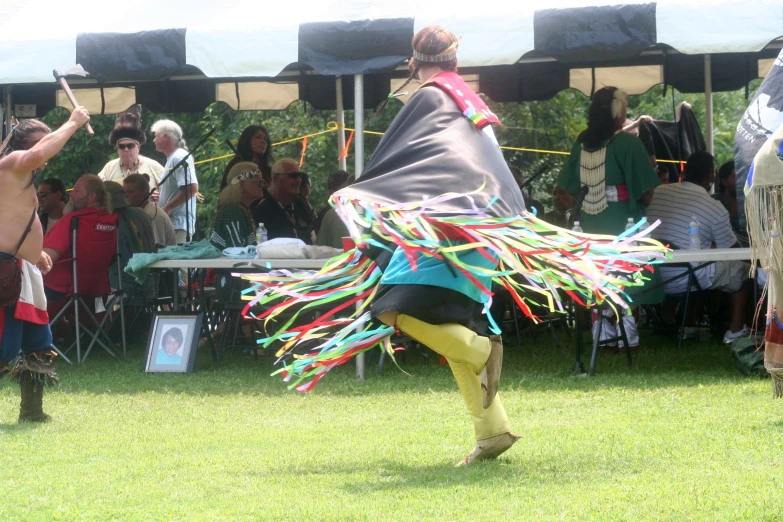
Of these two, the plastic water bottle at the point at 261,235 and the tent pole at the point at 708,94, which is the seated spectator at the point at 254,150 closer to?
the plastic water bottle at the point at 261,235

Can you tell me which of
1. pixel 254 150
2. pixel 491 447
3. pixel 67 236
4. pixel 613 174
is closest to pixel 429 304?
pixel 491 447

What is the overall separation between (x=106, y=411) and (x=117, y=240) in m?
2.36

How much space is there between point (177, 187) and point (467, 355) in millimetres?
6382

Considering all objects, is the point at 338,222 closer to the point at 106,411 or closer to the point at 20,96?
the point at 106,411

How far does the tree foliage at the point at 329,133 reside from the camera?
16547 mm

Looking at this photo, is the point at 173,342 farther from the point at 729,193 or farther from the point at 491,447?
the point at 729,193

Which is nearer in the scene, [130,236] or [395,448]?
[395,448]

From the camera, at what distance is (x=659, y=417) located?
4957 mm

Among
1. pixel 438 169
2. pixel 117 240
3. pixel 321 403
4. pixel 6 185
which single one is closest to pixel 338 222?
pixel 117 240

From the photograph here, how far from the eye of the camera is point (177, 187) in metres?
9.82

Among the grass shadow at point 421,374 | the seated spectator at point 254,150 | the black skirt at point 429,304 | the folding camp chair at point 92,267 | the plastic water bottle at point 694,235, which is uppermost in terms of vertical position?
the black skirt at point 429,304

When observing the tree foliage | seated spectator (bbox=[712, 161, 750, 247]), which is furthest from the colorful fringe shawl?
the tree foliage

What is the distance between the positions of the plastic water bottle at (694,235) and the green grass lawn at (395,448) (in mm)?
717

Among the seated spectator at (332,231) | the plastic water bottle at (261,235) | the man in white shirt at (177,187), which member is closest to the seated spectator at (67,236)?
the plastic water bottle at (261,235)
